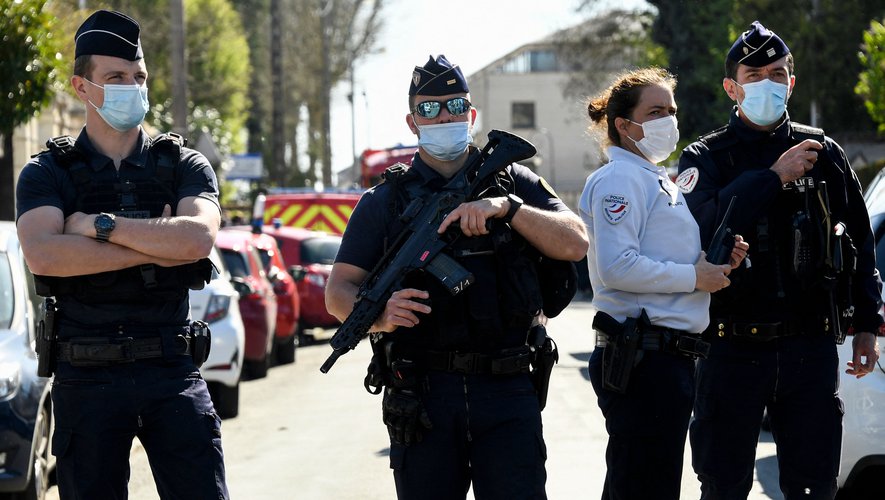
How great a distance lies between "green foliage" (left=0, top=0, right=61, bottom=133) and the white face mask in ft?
33.2

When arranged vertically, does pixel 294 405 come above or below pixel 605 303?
below

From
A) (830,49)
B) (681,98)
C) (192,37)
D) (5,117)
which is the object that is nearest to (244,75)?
(192,37)

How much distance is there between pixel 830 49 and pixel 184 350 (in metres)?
27.8

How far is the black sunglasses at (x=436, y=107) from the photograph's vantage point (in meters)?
4.74

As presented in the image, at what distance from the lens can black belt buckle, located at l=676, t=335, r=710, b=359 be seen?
16.3ft

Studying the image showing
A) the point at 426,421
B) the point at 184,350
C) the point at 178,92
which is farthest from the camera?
the point at 178,92

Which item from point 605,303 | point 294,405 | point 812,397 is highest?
point 605,303

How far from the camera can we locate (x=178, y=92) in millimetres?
19828

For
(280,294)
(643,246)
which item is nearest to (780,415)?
(643,246)

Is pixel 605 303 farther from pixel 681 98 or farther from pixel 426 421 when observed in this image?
pixel 681 98

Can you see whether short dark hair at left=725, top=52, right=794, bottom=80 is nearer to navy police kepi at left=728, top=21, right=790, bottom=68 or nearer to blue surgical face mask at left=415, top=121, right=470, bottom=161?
navy police kepi at left=728, top=21, right=790, bottom=68

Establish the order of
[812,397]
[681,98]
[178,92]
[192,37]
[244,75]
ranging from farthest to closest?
1. [244,75]
2. [192,37]
3. [681,98]
4. [178,92]
5. [812,397]

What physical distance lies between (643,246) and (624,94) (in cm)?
61

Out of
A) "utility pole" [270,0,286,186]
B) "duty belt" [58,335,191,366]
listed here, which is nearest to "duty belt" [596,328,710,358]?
"duty belt" [58,335,191,366]
